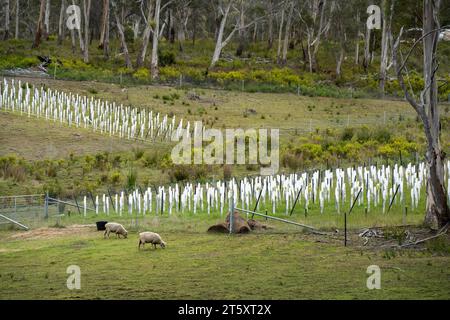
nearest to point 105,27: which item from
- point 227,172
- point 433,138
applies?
point 227,172

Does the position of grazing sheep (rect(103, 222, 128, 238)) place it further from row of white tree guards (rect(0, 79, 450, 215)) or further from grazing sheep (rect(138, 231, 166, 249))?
row of white tree guards (rect(0, 79, 450, 215))

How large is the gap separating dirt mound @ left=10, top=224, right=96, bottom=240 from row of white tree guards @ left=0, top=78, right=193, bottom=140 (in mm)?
15098

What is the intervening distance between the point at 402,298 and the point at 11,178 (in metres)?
21.0

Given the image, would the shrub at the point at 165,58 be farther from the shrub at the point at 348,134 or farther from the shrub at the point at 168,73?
the shrub at the point at 348,134

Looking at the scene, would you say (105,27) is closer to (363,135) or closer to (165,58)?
(165,58)

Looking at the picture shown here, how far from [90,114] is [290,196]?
1753 cm

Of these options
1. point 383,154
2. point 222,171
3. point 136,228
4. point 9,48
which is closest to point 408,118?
point 383,154

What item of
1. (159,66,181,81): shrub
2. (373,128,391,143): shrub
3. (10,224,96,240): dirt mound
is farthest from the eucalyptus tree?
(159,66,181,81): shrub

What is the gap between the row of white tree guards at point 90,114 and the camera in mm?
37812

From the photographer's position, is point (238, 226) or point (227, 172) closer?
point (238, 226)

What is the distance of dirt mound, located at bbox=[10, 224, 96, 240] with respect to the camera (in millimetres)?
21203

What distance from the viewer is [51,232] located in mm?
21688

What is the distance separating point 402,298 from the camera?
1255 cm
